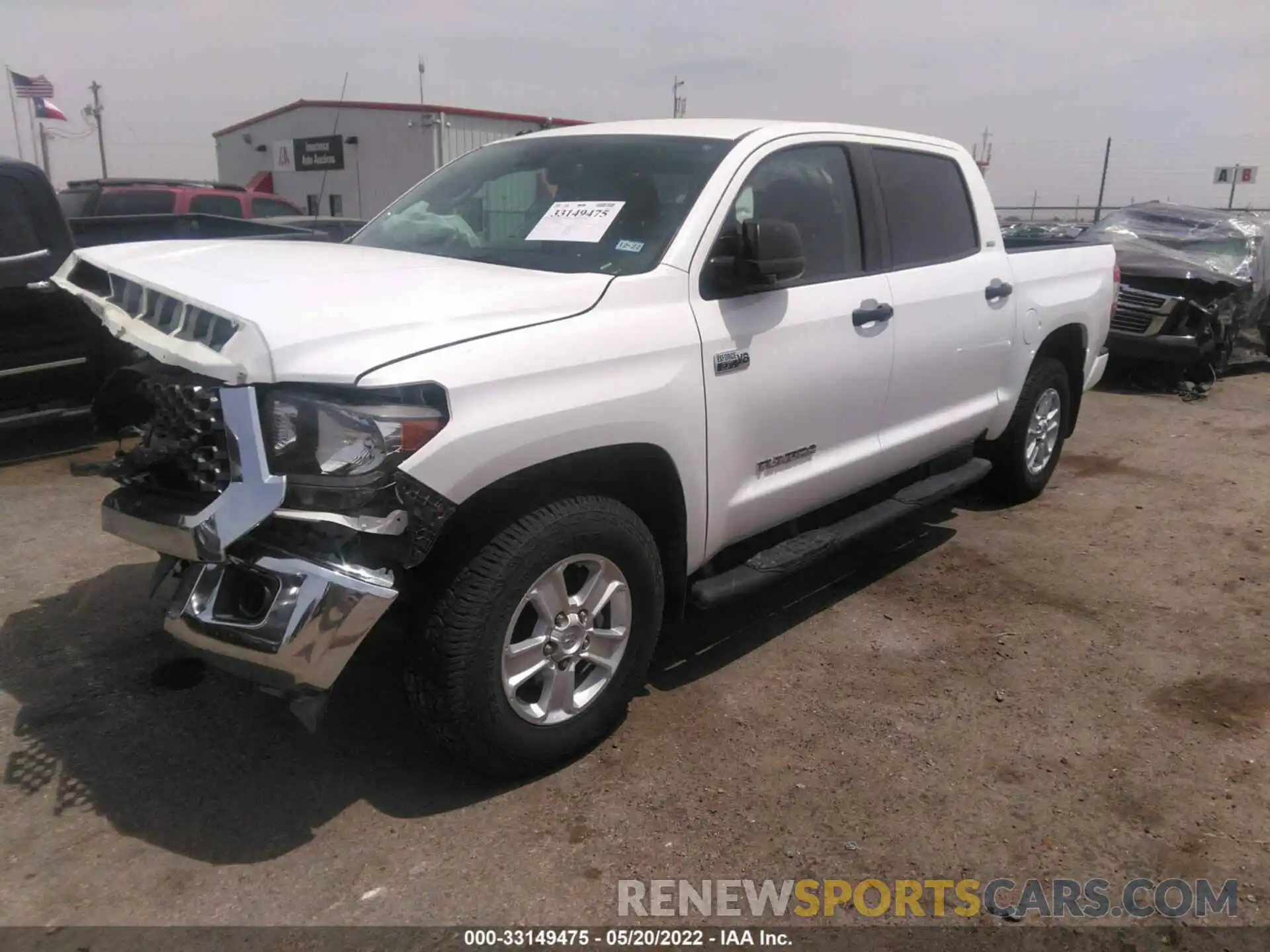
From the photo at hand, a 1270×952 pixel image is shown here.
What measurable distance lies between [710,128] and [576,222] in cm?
74

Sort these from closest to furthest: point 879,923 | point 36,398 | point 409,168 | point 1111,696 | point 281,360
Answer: point 281,360, point 879,923, point 1111,696, point 36,398, point 409,168

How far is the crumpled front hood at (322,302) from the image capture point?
241cm

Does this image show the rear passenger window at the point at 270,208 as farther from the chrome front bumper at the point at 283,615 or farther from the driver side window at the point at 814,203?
Result: the chrome front bumper at the point at 283,615

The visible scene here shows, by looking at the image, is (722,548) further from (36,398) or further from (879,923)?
(36,398)

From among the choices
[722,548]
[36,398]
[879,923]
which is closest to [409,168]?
[36,398]

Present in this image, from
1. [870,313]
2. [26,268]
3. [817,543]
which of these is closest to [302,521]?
[817,543]

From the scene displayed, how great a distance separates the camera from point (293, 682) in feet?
8.11

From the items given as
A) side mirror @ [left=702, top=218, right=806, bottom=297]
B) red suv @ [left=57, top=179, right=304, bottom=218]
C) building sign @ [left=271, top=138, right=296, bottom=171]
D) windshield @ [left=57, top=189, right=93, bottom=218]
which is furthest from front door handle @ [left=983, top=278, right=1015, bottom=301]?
building sign @ [left=271, top=138, right=296, bottom=171]

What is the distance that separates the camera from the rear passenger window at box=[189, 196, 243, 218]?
12.4 metres

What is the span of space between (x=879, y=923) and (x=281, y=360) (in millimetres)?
2050

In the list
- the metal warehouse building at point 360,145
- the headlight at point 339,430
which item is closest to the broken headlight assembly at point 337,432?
the headlight at point 339,430

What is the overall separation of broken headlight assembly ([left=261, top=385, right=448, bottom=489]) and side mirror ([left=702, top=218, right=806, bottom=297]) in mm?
1219

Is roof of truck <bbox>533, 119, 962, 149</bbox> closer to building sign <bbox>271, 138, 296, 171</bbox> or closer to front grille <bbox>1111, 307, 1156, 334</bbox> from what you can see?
front grille <bbox>1111, 307, 1156, 334</bbox>

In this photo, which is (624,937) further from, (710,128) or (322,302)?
(710,128)
